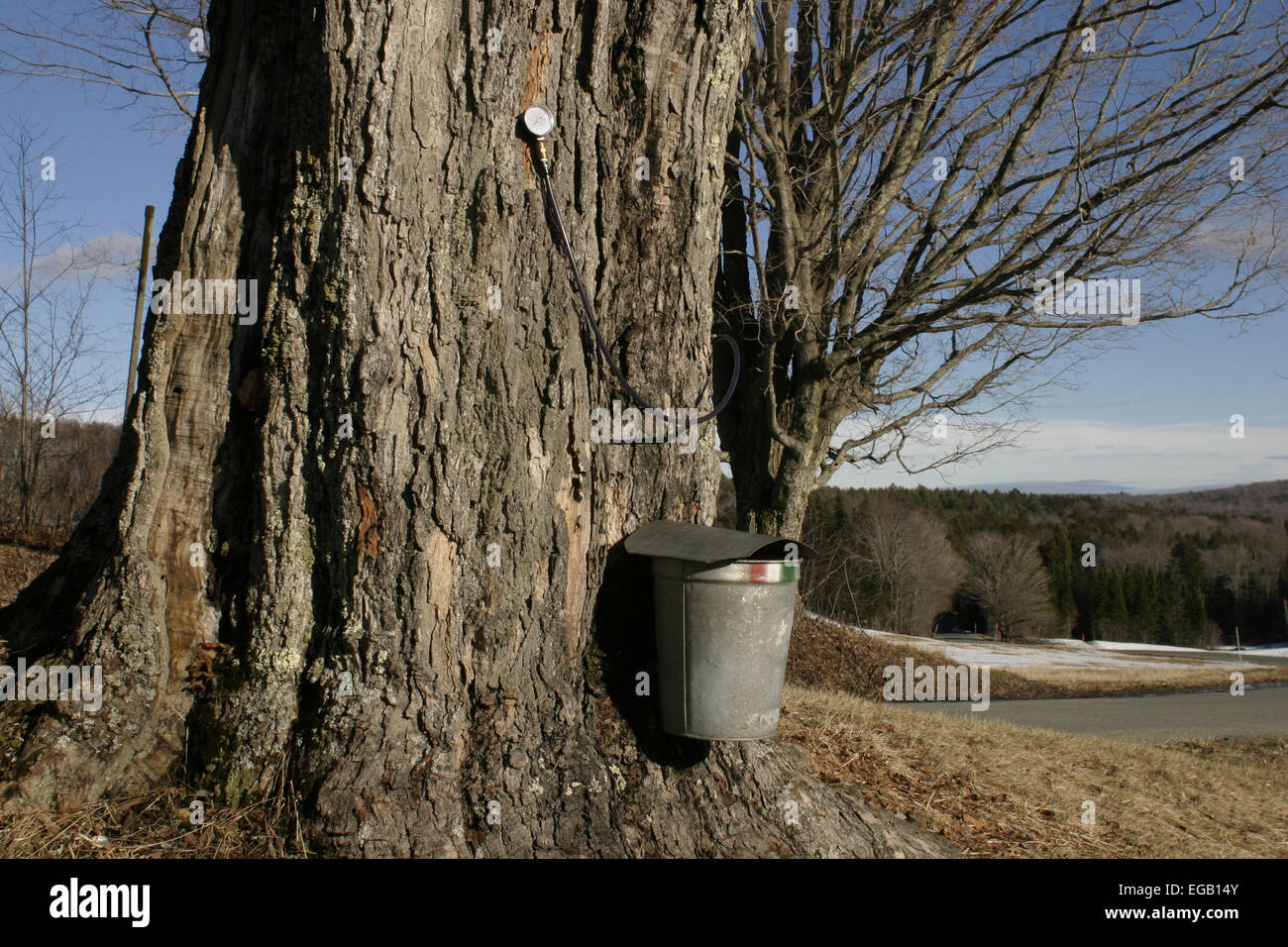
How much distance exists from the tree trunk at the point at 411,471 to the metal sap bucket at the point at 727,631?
1.16 feet

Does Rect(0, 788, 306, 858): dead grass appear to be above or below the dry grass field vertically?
above

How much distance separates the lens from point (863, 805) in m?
3.89

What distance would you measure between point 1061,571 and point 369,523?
65.4 metres

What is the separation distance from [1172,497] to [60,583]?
122 metres

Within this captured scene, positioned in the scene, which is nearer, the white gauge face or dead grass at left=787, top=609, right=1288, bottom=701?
the white gauge face

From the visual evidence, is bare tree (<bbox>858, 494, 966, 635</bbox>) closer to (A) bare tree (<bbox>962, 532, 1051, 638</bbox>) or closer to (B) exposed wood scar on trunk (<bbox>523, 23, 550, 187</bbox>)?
(A) bare tree (<bbox>962, 532, 1051, 638</bbox>)

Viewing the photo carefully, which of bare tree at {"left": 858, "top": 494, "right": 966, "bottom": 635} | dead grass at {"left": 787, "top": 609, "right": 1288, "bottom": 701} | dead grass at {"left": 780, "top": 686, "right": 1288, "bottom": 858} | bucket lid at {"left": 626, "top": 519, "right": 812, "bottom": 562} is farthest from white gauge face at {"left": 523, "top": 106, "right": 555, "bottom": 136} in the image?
bare tree at {"left": 858, "top": 494, "right": 966, "bottom": 635}

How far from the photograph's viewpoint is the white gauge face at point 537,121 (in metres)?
3.12

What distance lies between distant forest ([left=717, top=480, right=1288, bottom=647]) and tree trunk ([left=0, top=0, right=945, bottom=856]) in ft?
94.7

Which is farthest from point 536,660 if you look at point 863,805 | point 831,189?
point 831,189

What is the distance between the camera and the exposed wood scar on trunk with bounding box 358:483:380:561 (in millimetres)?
2984

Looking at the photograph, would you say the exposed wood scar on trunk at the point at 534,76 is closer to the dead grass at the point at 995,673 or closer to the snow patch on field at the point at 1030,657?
the dead grass at the point at 995,673

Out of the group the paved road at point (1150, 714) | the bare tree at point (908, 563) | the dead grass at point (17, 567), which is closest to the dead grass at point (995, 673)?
the paved road at point (1150, 714)

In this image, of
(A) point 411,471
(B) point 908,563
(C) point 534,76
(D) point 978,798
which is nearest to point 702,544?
(A) point 411,471
